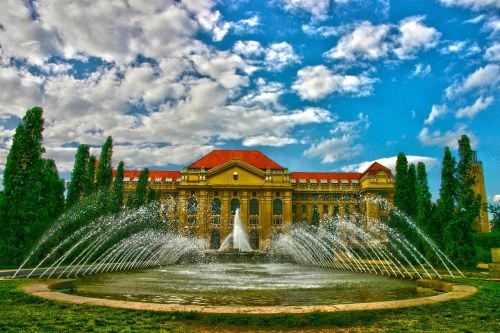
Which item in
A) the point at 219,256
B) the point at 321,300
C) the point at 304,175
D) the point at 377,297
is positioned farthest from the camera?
the point at 304,175

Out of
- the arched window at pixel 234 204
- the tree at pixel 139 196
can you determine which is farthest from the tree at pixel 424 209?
the arched window at pixel 234 204

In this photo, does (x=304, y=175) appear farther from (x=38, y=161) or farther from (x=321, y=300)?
(x=321, y=300)

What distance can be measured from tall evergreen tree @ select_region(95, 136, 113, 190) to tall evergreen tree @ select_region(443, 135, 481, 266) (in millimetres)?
30144

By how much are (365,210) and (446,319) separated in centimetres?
6520

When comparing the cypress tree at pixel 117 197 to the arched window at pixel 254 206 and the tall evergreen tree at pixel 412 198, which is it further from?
the arched window at pixel 254 206

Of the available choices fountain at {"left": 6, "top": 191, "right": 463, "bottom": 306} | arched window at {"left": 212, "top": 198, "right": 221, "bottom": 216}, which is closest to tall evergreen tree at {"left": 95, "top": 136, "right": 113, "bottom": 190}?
fountain at {"left": 6, "top": 191, "right": 463, "bottom": 306}

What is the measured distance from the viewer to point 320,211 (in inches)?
2763

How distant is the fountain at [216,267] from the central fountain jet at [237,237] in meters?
0.17

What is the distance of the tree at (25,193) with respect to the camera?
22578mm

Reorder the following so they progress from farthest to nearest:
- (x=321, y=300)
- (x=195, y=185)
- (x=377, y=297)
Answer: (x=195, y=185), (x=377, y=297), (x=321, y=300)

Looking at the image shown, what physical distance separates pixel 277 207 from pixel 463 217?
4204 cm

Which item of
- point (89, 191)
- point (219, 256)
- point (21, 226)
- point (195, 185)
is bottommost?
point (219, 256)

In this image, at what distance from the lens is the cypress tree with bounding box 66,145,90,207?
34.2 metres

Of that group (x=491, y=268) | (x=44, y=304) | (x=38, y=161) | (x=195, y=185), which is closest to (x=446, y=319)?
(x=44, y=304)
